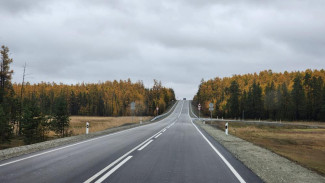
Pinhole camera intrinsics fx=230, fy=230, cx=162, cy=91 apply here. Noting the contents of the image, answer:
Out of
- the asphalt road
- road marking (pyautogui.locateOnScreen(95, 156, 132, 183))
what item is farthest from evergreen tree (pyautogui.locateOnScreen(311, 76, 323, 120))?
road marking (pyautogui.locateOnScreen(95, 156, 132, 183))

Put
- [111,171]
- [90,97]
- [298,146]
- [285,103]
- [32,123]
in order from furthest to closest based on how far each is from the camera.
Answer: [90,97]
[285,103]
[32,123]
[298,146]
[111,171]

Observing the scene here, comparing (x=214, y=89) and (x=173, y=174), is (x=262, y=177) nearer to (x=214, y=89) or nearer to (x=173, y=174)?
(x=173, y=174)

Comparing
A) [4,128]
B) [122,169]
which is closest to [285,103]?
[4,128]

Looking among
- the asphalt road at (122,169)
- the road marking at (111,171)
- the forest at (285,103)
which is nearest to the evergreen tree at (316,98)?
the forest at (285,103)

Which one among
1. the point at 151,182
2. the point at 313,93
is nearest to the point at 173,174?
the point at 151,182

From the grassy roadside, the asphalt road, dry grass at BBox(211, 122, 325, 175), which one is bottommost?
the grassy roadside

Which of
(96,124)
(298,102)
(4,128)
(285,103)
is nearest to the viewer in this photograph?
(4,128)

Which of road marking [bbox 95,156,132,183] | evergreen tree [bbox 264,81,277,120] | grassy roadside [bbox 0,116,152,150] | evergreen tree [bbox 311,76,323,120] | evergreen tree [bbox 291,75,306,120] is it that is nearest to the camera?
road marking [bbox 95,156,132,183]

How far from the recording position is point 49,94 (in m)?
129

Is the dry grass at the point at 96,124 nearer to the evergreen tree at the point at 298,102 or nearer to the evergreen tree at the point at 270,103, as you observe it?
the evergreen tree at the point at 270,103

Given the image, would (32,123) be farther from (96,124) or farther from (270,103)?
(270,103)

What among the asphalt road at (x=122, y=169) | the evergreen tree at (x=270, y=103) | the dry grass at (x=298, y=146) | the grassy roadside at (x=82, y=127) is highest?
the evergreen tree at (x=270, y=103)

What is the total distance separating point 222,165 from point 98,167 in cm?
375

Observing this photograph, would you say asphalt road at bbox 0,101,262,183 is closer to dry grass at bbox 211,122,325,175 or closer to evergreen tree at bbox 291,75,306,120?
dry grass at bbox 211,122,325,175
